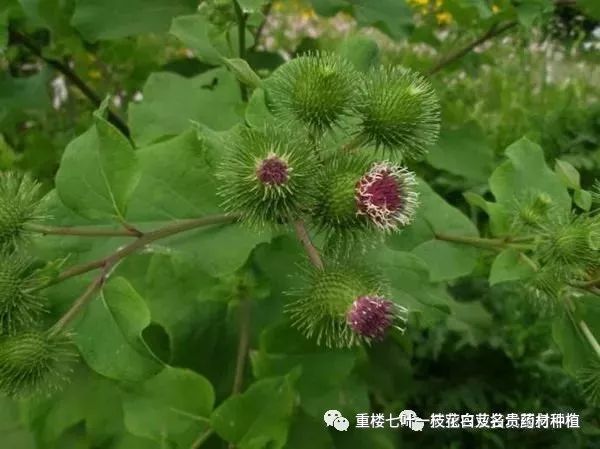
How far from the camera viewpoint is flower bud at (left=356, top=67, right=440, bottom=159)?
1250 millimetres

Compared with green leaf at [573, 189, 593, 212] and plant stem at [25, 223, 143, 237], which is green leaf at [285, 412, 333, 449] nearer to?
plant stem at [25, 223, 143, 237]

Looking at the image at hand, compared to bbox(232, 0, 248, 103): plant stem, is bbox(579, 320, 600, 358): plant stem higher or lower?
lower

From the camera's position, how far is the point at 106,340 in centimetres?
123

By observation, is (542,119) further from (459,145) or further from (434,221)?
(434,221)

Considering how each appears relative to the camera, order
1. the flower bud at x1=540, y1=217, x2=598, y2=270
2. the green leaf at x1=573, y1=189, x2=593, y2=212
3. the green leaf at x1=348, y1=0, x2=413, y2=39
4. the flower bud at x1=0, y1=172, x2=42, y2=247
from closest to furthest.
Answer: the flower bud at x1=0, y1=172, x2=42, y2=247, the flower bud at x1=540, y1=217, x2=598, y2=270, the green leaf at x1=573, y1=189, x2=593, y2=212, the green leaf at x1=348, y1=0, x2=413, y2=39

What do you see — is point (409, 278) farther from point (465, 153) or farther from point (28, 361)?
point (465, 153)

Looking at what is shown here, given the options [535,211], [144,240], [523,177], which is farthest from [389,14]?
[144,240]

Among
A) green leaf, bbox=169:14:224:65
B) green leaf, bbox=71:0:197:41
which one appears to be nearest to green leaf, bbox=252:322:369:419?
green leaf, bbox=169:14:224:65

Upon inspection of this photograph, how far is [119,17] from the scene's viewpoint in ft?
6.63

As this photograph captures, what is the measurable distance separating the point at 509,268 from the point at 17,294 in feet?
2.50

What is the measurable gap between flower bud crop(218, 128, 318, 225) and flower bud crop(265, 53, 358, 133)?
0.04 metres

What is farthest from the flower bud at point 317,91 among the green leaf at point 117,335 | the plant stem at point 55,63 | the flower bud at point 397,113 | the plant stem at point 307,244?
the plant stem at point 55,63

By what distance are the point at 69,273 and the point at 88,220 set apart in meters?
0.14

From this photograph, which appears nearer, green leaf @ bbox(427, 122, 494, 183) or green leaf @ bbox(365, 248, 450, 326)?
green leaf @ bbox(365, 248, 450, 326)
